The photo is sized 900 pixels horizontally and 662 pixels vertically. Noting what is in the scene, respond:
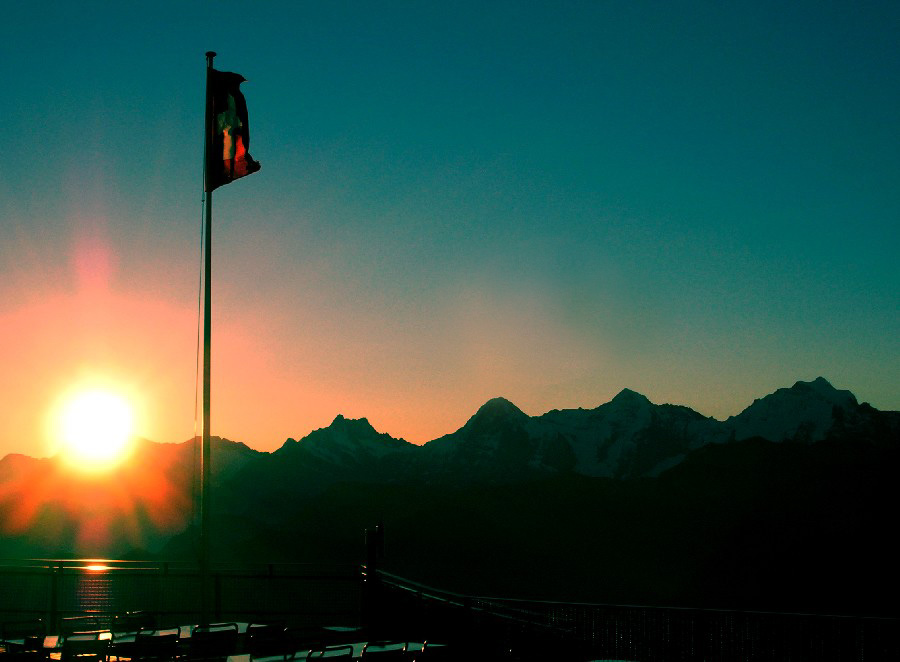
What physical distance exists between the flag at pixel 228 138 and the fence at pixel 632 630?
8.37 m

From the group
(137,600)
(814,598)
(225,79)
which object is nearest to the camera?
(225,79)

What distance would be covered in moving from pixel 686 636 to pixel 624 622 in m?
1.58

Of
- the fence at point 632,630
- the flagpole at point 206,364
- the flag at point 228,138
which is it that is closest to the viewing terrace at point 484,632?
the fence at point 632,630

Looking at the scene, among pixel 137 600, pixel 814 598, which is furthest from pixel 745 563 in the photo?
pixel 137 600

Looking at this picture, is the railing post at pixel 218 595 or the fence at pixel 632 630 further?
the railing post at pixel 218 595

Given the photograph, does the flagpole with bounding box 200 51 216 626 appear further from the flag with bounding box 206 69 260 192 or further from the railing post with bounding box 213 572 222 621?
the railing post with bounding box 213 572 222 621

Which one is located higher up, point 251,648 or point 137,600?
point 251,648

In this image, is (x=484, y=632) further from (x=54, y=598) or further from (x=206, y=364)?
(x=54, y=598)

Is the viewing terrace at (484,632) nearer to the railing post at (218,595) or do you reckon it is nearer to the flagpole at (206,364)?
the railing post at (218,595)

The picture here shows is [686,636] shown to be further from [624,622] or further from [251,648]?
[251,648]

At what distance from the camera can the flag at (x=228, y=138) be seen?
664 inches

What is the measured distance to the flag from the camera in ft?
55.3

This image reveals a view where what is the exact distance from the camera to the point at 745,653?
41.8 ft

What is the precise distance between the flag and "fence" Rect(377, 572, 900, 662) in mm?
8369
